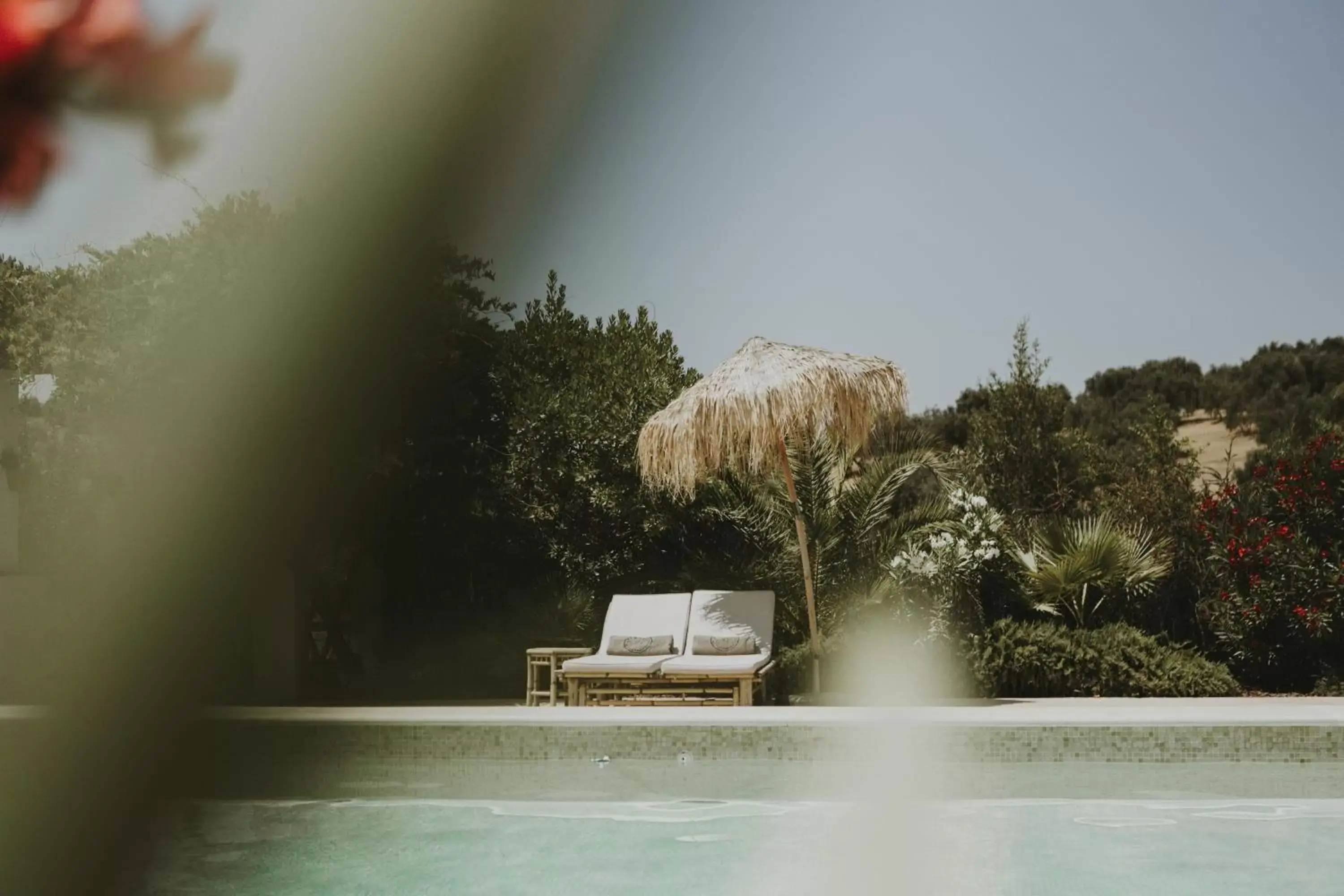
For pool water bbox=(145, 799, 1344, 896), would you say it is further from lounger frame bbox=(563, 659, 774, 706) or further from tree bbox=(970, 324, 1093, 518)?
tree bbox=(970, 324, 1093, 518)

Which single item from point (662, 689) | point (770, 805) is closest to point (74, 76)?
point (770, 805)

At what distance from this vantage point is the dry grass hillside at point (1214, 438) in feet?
87.2

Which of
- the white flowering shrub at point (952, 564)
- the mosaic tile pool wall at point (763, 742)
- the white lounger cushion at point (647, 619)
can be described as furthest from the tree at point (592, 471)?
the mosaic tile pool wall at point (763, 742)

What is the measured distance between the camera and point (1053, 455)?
672 inches

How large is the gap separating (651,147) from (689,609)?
16.9 ft

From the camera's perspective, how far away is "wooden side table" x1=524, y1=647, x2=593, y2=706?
31.2 ft

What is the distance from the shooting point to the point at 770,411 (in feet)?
29.4

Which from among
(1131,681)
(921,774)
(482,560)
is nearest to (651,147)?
(482,560)

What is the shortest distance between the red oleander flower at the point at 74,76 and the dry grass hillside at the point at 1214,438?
90.0 ft

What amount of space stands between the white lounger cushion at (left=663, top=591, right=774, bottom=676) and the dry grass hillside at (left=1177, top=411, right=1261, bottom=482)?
18913mm

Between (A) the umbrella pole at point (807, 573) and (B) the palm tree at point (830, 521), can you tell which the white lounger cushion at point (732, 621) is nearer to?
(A) the umbrella pole at point (807, 573)

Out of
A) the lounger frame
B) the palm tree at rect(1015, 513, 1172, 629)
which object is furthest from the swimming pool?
the palm tree at rect(1015, 513, 1172, 629)

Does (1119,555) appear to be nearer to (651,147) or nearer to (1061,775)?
(1061,775)

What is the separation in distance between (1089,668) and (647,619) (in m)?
3.36
